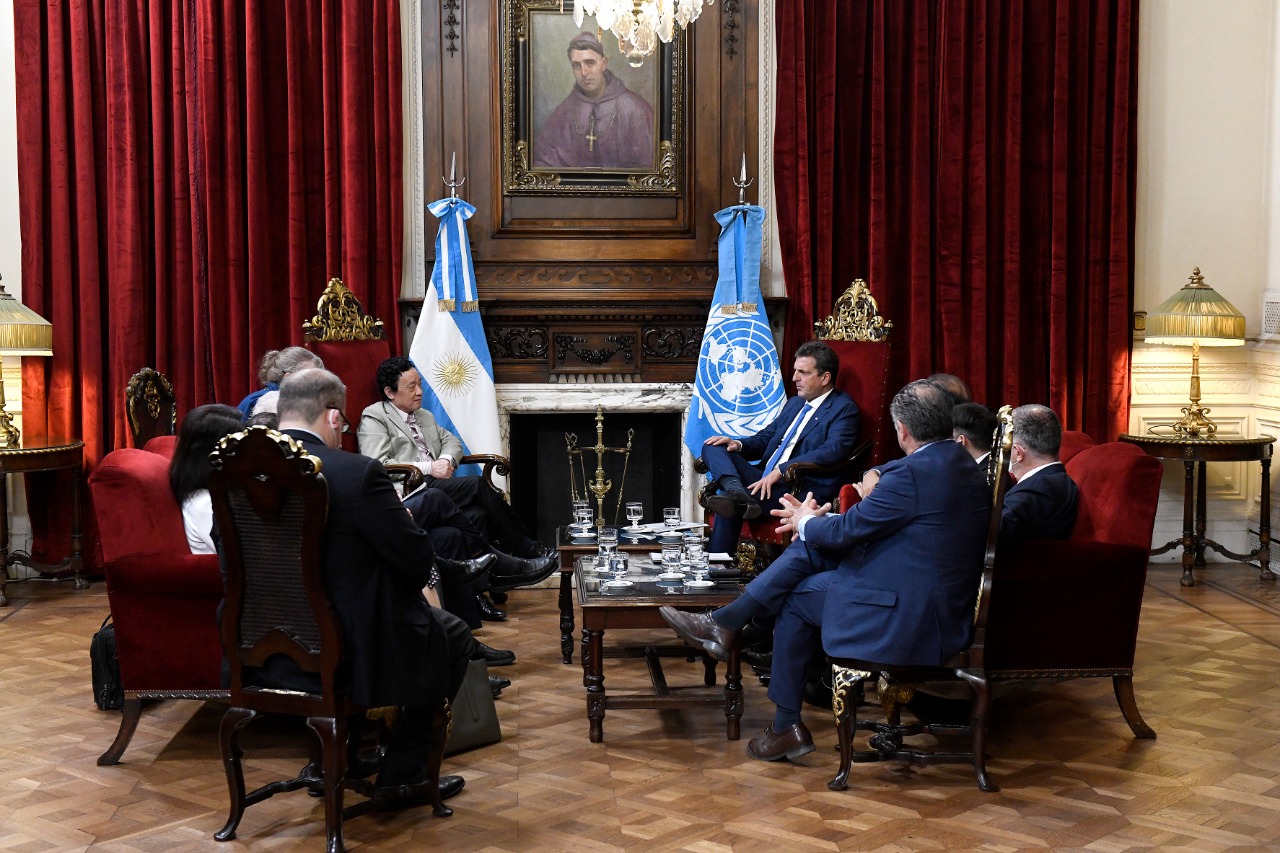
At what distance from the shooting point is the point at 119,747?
13.5 feet

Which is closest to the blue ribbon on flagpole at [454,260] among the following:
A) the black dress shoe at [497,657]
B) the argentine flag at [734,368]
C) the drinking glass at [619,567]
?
the argentine flag at [734,368]

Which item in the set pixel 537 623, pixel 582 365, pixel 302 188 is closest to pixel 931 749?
pixel 537 623

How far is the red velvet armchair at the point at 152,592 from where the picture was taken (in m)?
4.04

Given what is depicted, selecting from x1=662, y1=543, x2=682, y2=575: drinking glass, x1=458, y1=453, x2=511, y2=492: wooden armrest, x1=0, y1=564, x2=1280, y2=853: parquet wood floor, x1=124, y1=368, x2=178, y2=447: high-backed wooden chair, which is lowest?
x1=0, y1=564, x2=1280, y2=853: parquet wood floor

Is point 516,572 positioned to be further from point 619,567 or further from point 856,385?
point 856,385

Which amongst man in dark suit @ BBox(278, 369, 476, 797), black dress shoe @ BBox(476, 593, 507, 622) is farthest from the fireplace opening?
man in dark suit @ BBox(278, 369, 476, 797)

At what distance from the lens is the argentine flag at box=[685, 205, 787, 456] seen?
6.80m

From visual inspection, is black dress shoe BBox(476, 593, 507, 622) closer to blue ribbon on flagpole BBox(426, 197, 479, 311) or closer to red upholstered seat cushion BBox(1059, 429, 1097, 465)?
blue ribbon on flagpole BBox(426, 197, 479, 311)

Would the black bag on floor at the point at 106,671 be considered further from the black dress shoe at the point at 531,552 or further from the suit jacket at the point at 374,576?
the black dress shoe at the point at 531,552

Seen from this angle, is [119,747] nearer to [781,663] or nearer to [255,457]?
[255,457]

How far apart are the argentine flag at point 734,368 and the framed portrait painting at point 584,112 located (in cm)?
68

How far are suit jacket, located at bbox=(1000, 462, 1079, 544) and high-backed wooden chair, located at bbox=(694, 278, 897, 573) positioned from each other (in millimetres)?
1528

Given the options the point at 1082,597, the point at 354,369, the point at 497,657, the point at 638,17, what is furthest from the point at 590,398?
the point at 1082,597

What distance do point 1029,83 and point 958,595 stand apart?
14.0 ft
